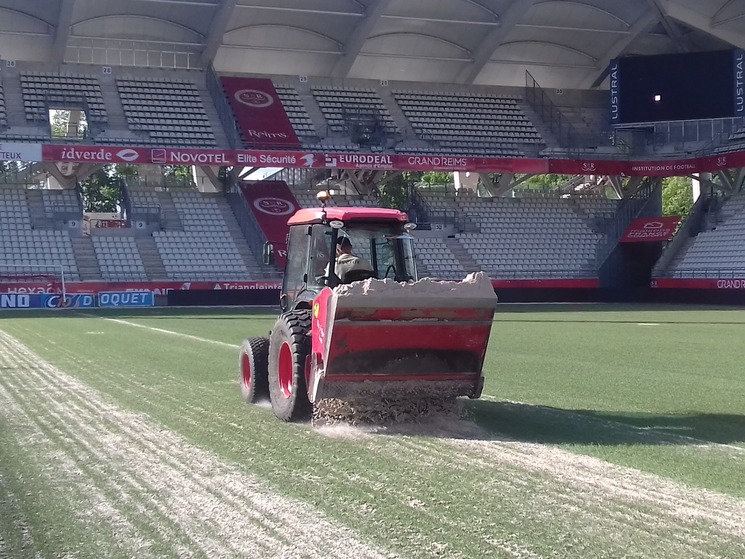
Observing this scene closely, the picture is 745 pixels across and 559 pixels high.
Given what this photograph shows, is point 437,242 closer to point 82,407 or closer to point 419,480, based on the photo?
point 82,407

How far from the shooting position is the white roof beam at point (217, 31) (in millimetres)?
35688

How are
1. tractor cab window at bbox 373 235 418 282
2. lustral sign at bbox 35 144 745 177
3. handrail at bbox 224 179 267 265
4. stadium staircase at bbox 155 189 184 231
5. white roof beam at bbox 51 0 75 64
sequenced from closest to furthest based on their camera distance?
tractor cab window at bbox 373 235 418 282
white roof beam at bbox 51 0 75 64
lustral sign at bbox 35 144 745 177
handrail at bbox 224 179 267 265
stadium staircase at bbox 155 189 184 231

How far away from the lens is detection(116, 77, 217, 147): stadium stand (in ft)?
126

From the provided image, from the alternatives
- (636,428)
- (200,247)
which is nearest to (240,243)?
(200,247)

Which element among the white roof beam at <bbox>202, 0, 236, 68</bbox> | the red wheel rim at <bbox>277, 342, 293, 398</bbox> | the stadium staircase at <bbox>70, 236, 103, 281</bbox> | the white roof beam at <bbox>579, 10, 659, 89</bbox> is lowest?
the red wheel rim at <bbox>277, 342, 293, 398</bbox>

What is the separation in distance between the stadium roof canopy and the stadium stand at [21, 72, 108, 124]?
88 cm

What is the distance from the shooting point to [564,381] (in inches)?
474

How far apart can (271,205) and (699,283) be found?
17.4m

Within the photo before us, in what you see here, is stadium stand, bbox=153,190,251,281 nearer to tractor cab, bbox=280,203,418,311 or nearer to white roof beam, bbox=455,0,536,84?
white roof beam, bbox=455,0,536,84

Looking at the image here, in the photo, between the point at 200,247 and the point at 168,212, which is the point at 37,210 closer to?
the point at 168,212

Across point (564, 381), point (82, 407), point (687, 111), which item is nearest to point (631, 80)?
point (687, 111)

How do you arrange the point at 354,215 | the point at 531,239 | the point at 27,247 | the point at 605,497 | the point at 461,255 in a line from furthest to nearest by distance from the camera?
the point at 531,239
the point at 461,255
the point at 27,247
the point at 354,215
the point at 605,497

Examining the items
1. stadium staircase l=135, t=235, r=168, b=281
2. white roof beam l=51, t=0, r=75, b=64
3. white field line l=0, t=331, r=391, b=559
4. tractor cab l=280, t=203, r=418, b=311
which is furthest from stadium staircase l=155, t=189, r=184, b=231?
tractor cab l=280, t=203, r=418, b=311

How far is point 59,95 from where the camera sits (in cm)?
3822
